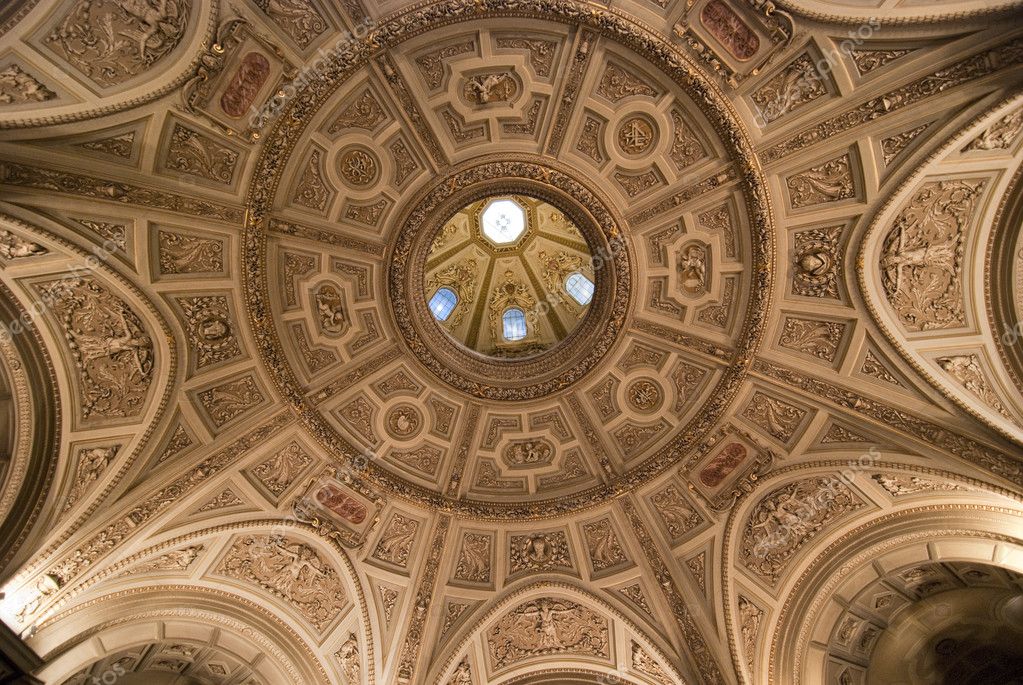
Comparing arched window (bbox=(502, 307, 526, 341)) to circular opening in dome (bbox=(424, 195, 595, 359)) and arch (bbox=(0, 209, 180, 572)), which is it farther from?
arch (bbox=(0, 209, 180, 572))

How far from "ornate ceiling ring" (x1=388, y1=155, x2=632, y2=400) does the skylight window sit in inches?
290

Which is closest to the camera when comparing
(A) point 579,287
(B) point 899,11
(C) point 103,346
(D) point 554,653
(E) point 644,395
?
(B) point 899,11

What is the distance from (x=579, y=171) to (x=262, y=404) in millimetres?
8220

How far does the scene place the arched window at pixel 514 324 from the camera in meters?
20.4

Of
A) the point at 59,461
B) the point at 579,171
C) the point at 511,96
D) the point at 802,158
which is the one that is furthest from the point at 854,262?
the point at 59,461

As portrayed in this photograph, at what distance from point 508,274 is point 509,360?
24.3 ft

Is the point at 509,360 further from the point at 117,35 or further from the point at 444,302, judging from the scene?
the point at 117,35

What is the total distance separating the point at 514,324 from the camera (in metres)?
20.8

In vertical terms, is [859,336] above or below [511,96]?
below

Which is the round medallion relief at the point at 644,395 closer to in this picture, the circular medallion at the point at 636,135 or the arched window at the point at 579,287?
the circular medallion at the point at 636,135

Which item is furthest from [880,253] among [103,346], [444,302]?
[103,346]

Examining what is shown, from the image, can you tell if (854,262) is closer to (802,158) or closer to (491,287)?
(802,158)

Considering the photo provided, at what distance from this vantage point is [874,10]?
1035 cm

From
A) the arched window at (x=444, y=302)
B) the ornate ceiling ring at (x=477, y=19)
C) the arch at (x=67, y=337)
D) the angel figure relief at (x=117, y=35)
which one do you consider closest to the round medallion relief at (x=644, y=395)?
→ the ornate ceiling ring at (x=477, y=19)
